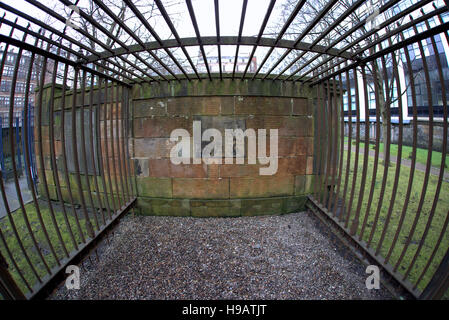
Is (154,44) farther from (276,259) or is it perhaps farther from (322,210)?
(322,210)

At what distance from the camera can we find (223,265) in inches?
106

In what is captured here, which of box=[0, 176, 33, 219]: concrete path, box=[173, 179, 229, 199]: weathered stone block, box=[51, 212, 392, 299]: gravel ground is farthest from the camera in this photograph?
box=[0, 176, 33, 219]: concrete path

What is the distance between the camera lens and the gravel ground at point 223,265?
7.56 feet

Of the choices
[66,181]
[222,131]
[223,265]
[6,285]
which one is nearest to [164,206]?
[66,181]

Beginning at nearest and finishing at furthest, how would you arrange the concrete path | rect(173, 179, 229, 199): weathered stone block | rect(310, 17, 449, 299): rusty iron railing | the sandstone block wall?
1. rect(310, 17, 449, 299): rusty iron railing
2. the sandstone block wall
3. rect(173, 179, 229, 199): weathered stone block
4. the concrete path

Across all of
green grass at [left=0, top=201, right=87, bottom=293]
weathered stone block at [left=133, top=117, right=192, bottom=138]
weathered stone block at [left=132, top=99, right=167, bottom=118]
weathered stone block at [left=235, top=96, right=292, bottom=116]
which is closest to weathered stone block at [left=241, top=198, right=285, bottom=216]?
weathered stone block at [left=235, top=96, right=292, bottom=116]

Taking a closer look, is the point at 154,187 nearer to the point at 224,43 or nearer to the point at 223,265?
the point at 223,265

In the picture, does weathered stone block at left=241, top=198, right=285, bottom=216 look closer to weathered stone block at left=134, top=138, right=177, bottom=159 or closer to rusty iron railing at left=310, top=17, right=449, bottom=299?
rusty iron railing at left=310, top=17, right=449, bottom=299

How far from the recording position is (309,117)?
3969 mm

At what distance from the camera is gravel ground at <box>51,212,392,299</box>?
230 cm

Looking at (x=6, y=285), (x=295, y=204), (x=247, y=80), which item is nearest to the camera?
(x=6, y=285)
